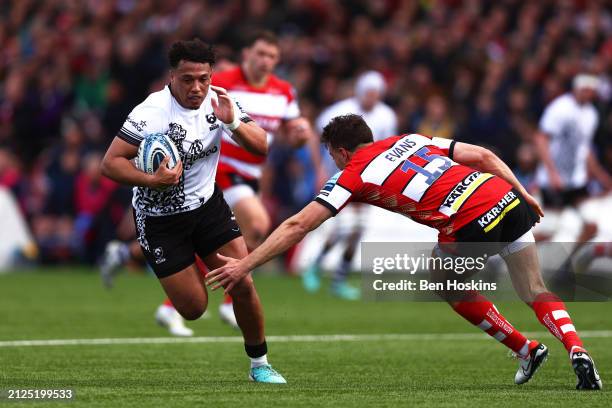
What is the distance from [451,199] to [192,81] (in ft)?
6.44

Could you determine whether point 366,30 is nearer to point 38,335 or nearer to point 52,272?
point 52,272

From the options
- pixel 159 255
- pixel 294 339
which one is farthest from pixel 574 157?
pixel 159 255

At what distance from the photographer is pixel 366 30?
23469mm

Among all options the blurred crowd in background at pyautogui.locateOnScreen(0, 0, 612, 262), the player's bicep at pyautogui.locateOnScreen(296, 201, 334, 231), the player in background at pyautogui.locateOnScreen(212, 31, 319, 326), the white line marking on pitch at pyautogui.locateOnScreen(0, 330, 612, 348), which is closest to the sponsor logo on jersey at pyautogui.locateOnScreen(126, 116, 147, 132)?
the player's bicep at pyautogui.locateOnScreen(296, 201, 334, 231)

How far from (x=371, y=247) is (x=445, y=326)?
3.89 metres

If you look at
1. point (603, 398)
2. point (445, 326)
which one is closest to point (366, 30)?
point (445, 326)

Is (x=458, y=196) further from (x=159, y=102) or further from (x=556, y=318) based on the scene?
(x=159, y=102)

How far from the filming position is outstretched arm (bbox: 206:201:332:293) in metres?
8.16

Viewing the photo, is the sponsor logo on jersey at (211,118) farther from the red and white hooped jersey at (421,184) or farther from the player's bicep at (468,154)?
the player's bicep at (468,154)

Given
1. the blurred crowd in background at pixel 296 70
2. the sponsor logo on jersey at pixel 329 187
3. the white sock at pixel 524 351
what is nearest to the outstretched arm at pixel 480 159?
the white sock at pixel 524 351

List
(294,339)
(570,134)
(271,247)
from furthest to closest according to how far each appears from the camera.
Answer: (570,134), (294,339), (271,247)

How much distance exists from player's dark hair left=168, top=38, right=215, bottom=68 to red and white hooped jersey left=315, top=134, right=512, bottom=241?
1.25 metres

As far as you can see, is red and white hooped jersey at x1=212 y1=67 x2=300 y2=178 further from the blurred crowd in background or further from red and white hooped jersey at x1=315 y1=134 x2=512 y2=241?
the blurred crowd in background

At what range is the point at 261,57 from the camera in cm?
1348
